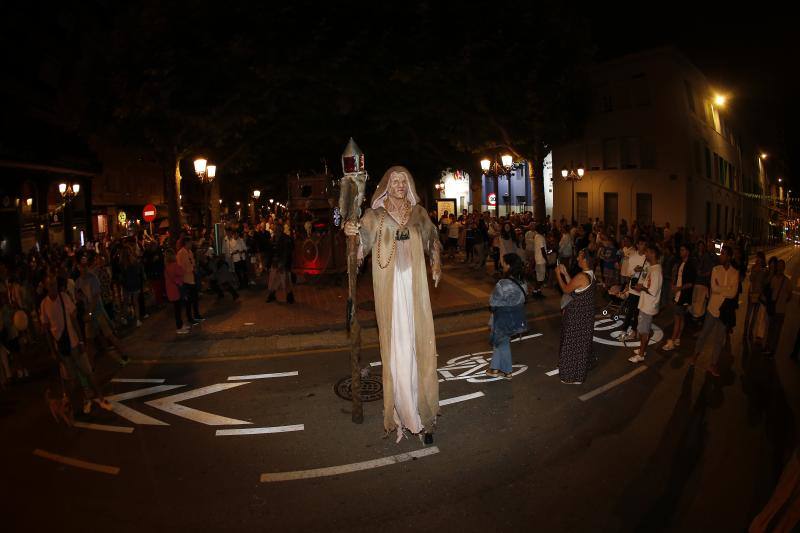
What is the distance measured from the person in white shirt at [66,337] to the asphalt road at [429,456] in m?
0.49

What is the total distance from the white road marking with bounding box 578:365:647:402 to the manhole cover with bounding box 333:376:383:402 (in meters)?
2.73

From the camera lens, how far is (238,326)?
40.4 ft

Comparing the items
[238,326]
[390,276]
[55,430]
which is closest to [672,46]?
[238,326]

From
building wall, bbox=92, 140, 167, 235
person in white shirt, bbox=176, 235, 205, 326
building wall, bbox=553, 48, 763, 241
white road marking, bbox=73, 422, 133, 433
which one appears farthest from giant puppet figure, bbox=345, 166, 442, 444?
building wall, bbox=92, 140, 167, 235

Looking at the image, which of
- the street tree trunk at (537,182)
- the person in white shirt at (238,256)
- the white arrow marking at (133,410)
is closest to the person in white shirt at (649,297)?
the white arrow marking at (133,410)

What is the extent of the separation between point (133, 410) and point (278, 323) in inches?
190

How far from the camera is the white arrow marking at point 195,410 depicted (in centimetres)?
727

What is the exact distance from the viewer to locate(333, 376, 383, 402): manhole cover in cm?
794

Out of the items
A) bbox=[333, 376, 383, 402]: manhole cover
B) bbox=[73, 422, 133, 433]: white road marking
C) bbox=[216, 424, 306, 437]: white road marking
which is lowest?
bbox=[216, 424, 306, 437]: white road marking

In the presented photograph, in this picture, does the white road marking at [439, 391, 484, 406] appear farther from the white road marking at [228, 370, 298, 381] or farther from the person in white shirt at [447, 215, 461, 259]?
the person in white shirt at [447, 215, 461, 259]

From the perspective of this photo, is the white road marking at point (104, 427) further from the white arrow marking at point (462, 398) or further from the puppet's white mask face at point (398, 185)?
the puppet's white mask face at point (398, 185)

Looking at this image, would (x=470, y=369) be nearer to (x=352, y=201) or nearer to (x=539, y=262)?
(x=352, y=201)

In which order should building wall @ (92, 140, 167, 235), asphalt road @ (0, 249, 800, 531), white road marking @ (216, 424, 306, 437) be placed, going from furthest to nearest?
building wall @ (92, 140, 167, 235), white road marking @ (216, 424, 306, 437), asphalt road @ (0, 249, 800, 531)

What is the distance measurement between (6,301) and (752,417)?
11.2 metres
